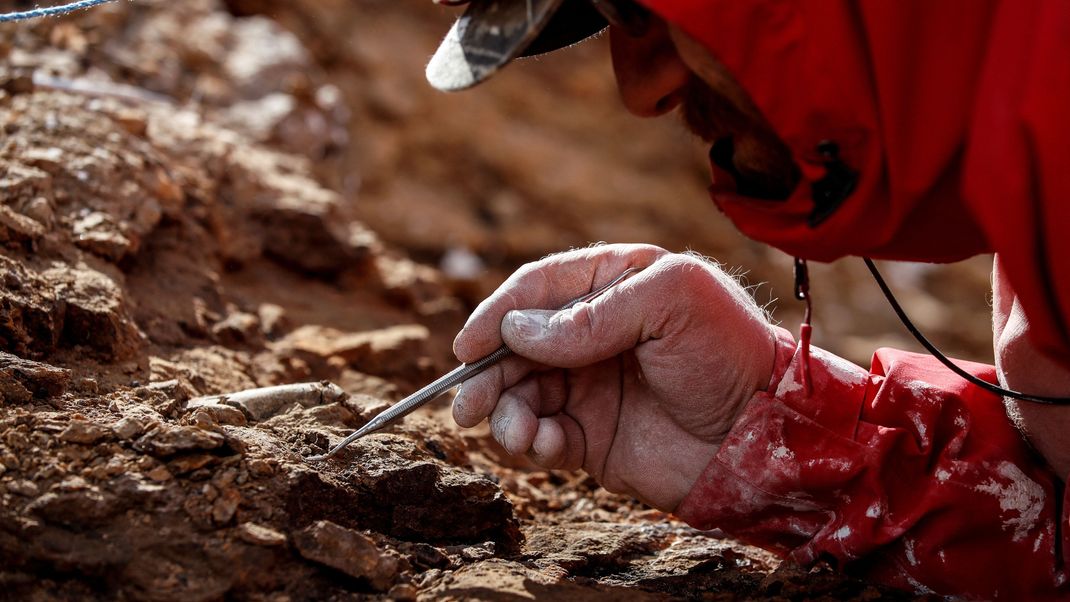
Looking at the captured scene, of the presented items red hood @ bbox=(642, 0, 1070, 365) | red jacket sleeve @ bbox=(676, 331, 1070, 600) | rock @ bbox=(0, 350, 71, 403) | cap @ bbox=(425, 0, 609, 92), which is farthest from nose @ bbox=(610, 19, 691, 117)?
rock @ bbox=(0, 350, 71, 403)

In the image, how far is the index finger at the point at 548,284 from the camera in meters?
1.73

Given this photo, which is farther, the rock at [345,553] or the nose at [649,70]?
the nose at [649,70]

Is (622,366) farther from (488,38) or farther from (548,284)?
(488,38)

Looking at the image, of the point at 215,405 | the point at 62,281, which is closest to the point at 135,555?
the point at 215,405

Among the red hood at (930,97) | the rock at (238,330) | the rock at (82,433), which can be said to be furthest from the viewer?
the rock at (238,330)

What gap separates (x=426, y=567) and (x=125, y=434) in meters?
Answer: 0.50

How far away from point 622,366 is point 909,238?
1.92ft

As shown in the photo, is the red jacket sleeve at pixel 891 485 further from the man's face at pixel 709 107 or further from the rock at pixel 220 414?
the rock at pixel 220 414

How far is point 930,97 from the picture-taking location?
54.4 inches

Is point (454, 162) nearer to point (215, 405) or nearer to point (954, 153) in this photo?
point (215, 405)

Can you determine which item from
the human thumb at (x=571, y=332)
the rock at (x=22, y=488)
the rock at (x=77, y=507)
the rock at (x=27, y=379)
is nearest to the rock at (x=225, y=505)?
the rock at (x=77, y=507)

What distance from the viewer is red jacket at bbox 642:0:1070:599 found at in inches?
52.5

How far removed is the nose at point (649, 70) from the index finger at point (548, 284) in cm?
29

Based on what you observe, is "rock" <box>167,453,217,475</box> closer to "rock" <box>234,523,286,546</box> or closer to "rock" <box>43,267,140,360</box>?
"rock" <box>234,523,286,546</box>
